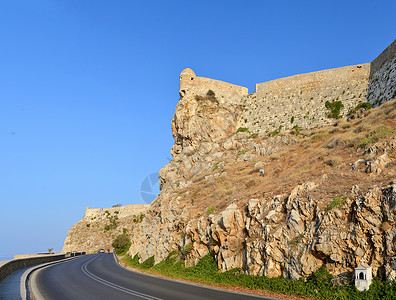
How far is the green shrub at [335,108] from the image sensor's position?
122ft

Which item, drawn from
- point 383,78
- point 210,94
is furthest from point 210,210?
point 210,94

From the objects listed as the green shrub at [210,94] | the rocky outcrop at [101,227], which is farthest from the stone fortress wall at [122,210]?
the green shrub at [210,94]

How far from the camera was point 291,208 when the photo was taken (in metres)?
13.6

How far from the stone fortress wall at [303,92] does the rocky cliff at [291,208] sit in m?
2.96

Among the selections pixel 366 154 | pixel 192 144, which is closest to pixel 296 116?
pixel 192 144

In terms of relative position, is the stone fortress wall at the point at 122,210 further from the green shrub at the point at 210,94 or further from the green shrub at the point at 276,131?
the green shrub at the point at 276,131

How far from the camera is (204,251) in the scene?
17.4 metres

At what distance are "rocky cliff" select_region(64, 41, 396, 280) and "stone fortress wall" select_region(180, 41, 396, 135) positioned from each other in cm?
296

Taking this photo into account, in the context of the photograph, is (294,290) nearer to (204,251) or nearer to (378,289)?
(378,289)

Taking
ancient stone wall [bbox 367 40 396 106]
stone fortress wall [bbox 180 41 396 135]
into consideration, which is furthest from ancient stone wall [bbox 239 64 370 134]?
ancient stone wall [bbox 367 40 396 106]

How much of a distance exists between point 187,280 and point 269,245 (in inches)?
232

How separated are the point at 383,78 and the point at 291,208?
28032mm

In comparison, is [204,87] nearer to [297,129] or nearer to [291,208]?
[297,129]

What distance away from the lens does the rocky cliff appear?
34.6ft
